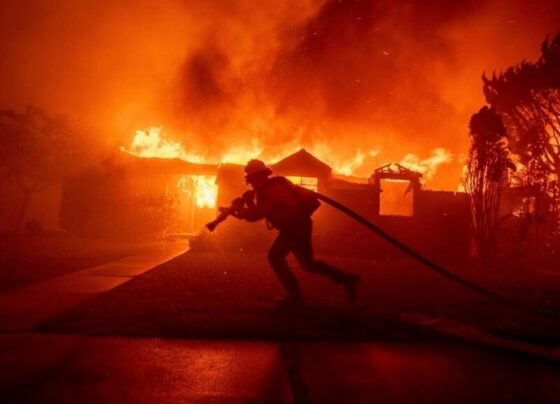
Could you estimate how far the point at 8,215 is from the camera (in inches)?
1022

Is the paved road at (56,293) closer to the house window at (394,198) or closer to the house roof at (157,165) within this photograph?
the house roof at (157,165)

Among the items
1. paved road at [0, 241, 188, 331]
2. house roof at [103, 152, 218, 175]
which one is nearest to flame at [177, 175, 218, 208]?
house roof at [103, 152, 218, 175]

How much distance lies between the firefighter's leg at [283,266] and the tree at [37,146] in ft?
70.0

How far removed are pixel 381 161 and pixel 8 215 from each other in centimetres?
2701

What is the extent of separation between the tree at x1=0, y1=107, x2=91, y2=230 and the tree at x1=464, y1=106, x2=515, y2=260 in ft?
66.1

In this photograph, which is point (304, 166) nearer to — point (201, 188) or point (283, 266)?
point (201, 188)

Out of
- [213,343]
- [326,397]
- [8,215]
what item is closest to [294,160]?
[213,343]

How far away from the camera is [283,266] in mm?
5129

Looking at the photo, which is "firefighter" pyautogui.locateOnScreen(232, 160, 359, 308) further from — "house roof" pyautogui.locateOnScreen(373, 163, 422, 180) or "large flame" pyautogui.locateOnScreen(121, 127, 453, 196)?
"large flame" pyautogui.locateOnScreen(121, 127, 453, 196)

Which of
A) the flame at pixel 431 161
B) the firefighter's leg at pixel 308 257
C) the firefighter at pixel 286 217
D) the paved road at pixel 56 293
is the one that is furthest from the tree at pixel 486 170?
the flame at pixel 431 161

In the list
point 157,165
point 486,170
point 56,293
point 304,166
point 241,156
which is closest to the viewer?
point 56,293

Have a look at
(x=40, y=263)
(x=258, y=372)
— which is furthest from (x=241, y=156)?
(x=258, y=372)

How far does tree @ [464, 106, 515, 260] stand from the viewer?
11.8 metres

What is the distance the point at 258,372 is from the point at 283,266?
2133 millimetres
